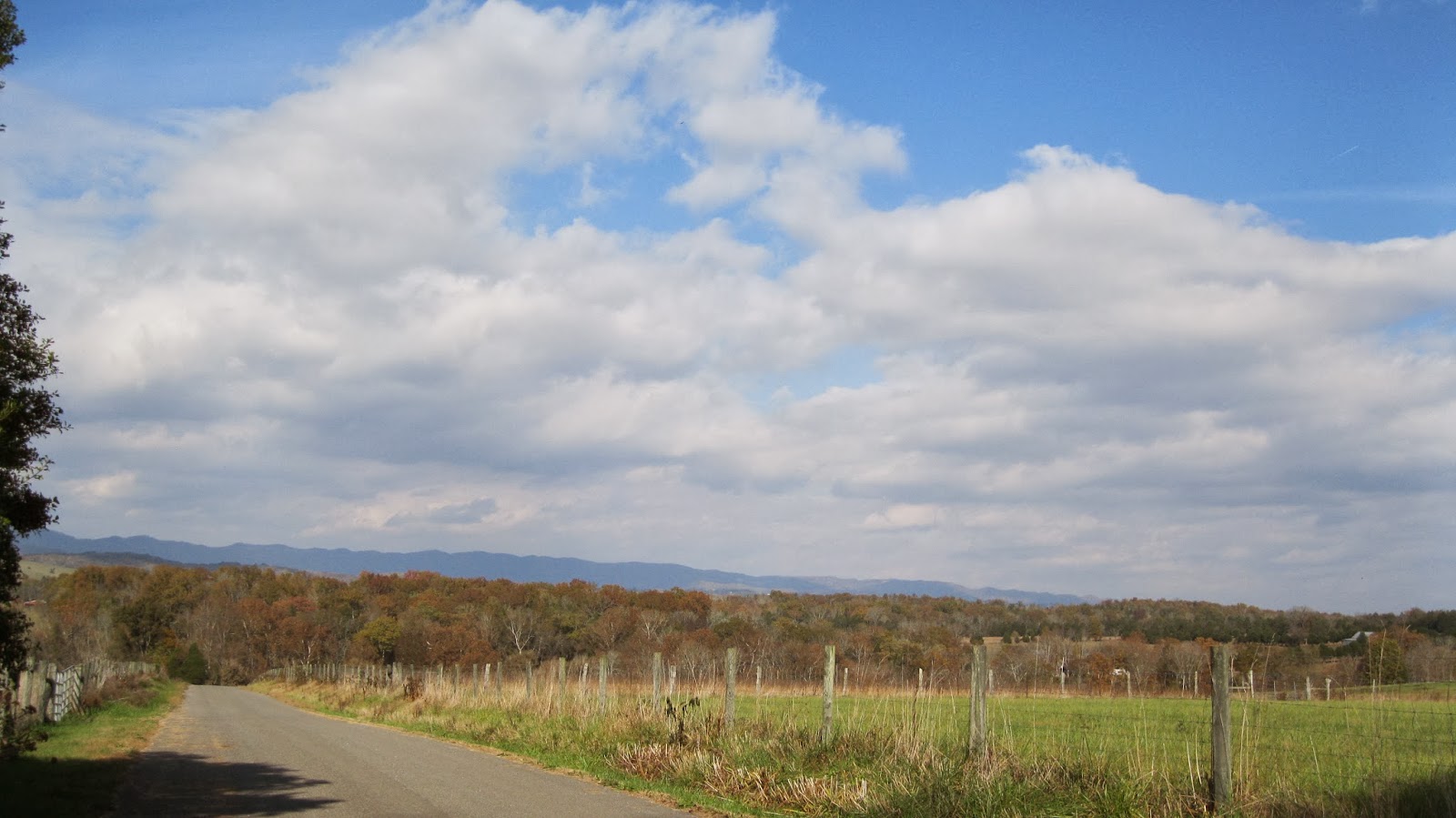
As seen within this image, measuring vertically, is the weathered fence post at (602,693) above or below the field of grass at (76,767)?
above

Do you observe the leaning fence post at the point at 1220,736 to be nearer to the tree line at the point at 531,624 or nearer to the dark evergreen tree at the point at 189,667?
the tree line at the point at 531,624

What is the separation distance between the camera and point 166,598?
115 meters

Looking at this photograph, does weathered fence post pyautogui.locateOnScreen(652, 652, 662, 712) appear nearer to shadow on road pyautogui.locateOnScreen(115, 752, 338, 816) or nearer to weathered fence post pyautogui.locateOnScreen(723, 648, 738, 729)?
weathered fence post pyautogui.locateOnScreen(723, 648, 738, 729)

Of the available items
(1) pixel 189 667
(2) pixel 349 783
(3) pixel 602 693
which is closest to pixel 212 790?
(2) pixel 349 783

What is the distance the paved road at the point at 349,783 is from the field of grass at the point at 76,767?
1.11 ft

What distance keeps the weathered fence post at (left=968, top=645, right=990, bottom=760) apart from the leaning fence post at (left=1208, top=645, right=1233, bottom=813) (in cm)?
264

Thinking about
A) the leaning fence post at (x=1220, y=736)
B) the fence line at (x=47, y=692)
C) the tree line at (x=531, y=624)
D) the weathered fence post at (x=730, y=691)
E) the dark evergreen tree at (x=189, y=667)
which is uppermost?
the leaning fence post at (x=1220, y=736)

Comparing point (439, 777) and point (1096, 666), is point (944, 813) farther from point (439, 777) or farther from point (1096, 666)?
point (1096, 666)

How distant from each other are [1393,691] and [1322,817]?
7.06 feet

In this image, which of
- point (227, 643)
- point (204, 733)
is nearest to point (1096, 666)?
point (204, 733)

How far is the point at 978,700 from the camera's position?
11.2 m

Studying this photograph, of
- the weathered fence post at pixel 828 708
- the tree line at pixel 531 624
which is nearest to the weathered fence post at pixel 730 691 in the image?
the weathered fence post at pixel 828 708

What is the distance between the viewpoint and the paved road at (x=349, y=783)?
11.1m

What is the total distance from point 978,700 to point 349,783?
821 centimetres
